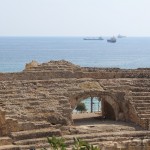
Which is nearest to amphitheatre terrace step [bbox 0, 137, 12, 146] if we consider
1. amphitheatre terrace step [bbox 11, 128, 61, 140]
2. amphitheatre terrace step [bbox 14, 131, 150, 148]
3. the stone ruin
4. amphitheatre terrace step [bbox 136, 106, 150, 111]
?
the stone ruin

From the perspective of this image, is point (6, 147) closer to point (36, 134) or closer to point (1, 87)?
point (36, 134)

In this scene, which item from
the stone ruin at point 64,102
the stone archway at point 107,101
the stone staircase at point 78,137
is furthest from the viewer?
the stone archway at point 107,101

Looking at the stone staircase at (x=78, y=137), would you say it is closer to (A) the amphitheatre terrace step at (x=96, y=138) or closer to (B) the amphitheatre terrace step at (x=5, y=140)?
(A) the amphitheatre terrace step at (x=96, y=138)

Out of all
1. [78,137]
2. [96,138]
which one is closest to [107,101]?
[96,138]

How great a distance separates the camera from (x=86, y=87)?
30578 millimetres

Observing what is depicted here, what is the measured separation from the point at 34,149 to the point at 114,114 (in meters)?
9.10

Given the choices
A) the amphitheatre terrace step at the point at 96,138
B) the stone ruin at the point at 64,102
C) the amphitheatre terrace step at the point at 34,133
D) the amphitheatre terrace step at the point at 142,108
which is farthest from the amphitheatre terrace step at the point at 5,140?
the amphitheatre terrace step at the point at 142,108

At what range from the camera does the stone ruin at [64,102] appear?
26.0 metres

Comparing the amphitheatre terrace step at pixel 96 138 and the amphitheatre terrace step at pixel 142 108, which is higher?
the amphitheatre terrace step at pixel 142 108

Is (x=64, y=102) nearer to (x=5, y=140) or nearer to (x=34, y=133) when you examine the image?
(x=34, y=133)

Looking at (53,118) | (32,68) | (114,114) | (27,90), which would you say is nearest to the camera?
(53,118)

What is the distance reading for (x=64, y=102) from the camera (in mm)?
28781

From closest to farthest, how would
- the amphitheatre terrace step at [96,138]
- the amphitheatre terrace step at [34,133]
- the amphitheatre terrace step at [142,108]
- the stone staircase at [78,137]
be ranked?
the stone staircase at [78,137]
the amphitheatre terrace step at [96,138]
the amphitheatre terrace step at [34,133]
the amphitheatre terrace step at [142,108]

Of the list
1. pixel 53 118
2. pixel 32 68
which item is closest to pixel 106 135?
pixel 53 118
